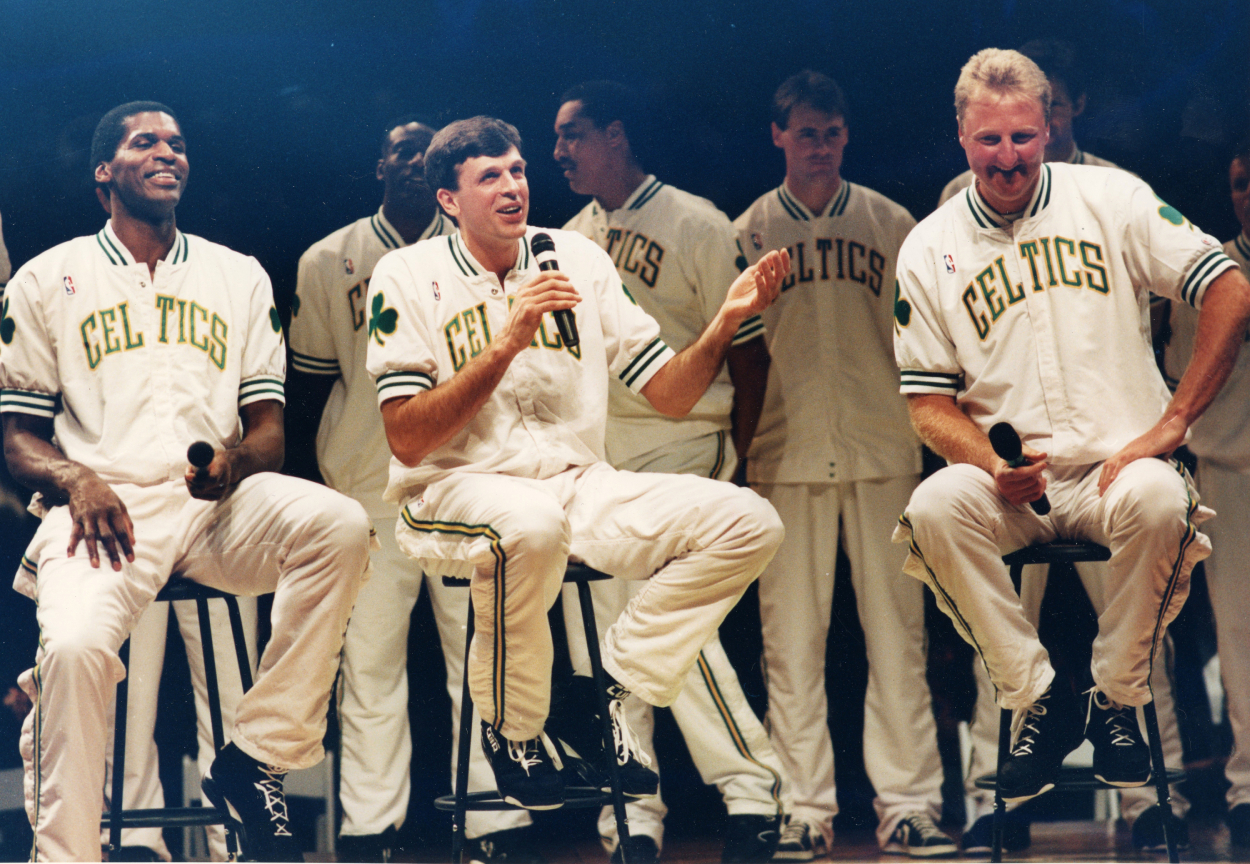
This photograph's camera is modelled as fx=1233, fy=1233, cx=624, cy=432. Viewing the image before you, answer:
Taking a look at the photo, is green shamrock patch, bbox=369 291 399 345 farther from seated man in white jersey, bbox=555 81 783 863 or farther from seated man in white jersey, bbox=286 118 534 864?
seated man in white jersey, bbox=555 81 783 863

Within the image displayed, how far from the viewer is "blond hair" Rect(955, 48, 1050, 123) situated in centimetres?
322

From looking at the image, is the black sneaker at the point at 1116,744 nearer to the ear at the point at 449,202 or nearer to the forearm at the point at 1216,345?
the forearm at the point at 1216,345

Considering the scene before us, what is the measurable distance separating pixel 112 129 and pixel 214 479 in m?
1.16

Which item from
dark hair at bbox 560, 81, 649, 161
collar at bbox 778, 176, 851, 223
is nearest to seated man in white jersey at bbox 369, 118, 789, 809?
dark hair at bbox 560, 81, 649, 161

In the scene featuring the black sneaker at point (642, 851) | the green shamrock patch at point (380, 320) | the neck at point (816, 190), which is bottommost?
the black sneaker at point (642, 851)

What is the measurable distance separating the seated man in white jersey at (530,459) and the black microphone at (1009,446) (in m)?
0.54

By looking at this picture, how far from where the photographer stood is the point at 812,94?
3.52 metres

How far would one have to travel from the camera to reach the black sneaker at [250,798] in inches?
120

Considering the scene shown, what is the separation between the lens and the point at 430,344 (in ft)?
10.2

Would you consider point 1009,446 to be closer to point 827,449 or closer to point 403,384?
point 827,449

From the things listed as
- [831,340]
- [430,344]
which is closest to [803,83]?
[831,340]

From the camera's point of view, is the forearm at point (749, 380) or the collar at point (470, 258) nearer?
the collar at point (470, 258)

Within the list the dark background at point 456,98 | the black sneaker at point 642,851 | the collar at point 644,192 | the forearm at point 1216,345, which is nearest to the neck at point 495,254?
the dark background at point 456,98

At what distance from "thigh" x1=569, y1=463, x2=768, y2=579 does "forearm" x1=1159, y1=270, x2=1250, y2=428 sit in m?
1.07
